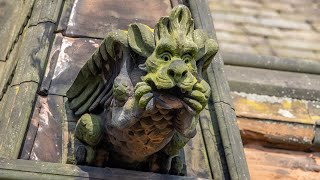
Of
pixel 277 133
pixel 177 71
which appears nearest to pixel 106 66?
pixel 177 71

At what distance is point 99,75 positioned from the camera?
10.2ft

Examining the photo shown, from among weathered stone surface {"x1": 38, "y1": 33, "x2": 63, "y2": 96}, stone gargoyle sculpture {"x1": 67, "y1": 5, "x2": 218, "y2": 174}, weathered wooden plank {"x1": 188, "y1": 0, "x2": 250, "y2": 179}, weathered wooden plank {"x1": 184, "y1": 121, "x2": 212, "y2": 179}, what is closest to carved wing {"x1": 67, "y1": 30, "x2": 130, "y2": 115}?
stone gargoyle sculpture {"x1": 67, "y1": 5, "x2": 218, "y2": 174}

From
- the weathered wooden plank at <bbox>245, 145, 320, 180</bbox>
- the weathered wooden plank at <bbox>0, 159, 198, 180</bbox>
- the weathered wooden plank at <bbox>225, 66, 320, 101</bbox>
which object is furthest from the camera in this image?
the weathered wooden plank at <bbox>225, 66, 320, 101</bbox>

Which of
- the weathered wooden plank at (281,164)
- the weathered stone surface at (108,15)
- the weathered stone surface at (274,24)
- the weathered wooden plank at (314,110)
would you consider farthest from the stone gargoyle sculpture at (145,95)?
the weathered stone surface at (274,24)

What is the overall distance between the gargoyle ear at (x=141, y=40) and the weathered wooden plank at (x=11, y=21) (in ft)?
2.84

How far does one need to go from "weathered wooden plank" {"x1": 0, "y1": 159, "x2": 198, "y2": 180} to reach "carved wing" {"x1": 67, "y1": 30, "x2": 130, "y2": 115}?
9.2 inches

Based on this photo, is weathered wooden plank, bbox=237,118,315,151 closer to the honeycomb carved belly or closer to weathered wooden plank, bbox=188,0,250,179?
weathered wooden plank, bbox=188,0,250,179

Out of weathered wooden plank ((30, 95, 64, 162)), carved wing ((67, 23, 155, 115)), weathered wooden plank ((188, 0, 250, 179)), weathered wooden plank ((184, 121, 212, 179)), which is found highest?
carved wing ((67, 23, 155, 115))

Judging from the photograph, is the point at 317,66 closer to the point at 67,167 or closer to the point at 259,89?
the point at 259,89

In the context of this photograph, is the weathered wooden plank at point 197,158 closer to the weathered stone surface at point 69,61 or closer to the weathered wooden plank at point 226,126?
the weathered wooden plank at point 226,126

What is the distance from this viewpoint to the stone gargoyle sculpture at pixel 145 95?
269 centimetres

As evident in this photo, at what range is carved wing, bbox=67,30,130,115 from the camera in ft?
9.53

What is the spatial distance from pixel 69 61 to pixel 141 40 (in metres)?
0.65

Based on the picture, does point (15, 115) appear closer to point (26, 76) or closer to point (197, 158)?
point (26, 76)
